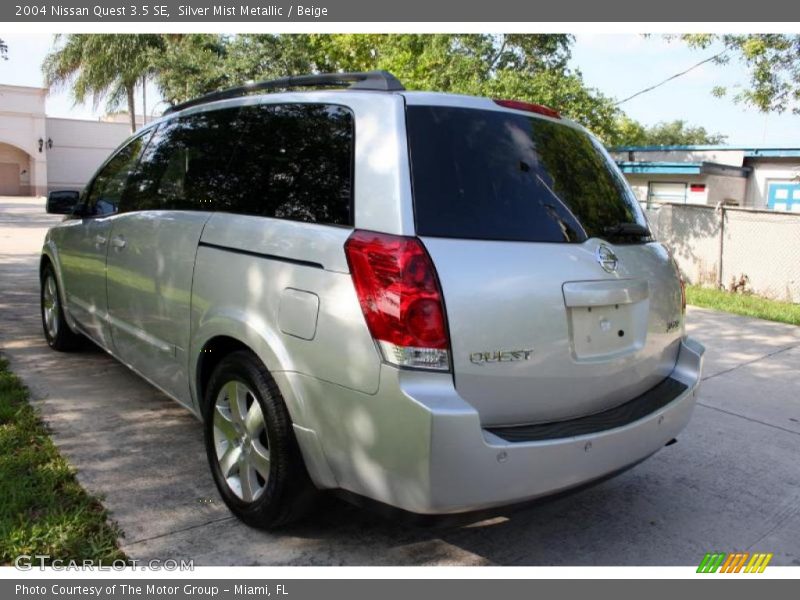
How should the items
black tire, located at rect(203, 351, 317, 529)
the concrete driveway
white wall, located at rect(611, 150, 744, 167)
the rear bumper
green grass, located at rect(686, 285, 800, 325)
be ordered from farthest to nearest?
white wall, located at rect(611, 150, 744, 167) < green grass, located at rect(686, 285, 800, 325) < the concrete driveway < black tire, located at rect(203, 351, 317, 529) < the rear bumper

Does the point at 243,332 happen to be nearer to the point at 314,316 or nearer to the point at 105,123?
the point at 314,316

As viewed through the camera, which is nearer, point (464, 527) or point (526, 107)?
point (526, 107)

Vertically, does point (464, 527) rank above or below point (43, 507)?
below

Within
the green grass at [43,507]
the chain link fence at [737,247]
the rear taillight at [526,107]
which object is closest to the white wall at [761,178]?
the chain link fence at [737,247]

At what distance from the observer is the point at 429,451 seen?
2.35 meters

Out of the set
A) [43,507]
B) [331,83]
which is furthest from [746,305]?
[43,507]

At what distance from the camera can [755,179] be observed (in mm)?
20219

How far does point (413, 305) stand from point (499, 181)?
706mm

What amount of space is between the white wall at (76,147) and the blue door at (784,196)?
4028 cm

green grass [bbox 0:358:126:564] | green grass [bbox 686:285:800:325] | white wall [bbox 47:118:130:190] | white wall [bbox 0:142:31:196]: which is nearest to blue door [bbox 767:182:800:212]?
green grass [bbox 686:285:800:325]

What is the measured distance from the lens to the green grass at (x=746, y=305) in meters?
9.15

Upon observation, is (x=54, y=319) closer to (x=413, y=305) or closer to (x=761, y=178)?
(x=413, y=305)

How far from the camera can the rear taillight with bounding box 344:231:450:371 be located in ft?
7.97

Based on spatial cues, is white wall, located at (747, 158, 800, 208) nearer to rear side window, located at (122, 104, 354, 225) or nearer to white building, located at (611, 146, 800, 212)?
white building, located at (611, 146, 800, 212)
